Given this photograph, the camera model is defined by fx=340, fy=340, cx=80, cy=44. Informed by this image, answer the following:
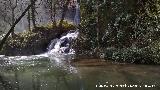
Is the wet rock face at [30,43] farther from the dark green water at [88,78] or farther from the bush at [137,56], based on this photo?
the dark green water at [88,78]

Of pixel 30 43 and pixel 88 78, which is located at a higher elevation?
pixel 88 78

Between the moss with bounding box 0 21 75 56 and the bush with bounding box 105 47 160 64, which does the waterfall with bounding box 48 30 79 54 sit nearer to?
the moss with bounding box 0 21 75 56

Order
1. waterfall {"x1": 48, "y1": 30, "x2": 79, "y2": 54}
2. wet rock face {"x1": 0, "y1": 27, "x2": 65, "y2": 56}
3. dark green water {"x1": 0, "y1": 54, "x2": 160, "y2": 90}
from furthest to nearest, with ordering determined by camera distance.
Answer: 1. wet rock face {"x1": 0, "y1": 27, "x2": 65, "y2": 56}
2. waterfall {"x1": 48, "y1": 30, "x2": 79, "y2": 54}
3. dark green water {"x1": 0, "y1": 54, "x2": 160, "y2": 90}

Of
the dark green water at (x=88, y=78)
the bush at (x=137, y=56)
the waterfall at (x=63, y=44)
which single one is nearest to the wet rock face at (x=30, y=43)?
the waterfall at (x=63, y=44)

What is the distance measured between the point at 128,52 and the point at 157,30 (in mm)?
2312

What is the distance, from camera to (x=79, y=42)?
26.6m

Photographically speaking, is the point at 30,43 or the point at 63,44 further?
the point at 30,43

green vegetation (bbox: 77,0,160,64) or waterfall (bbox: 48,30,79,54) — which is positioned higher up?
green vegetation (bbox: 77,0,160,64)

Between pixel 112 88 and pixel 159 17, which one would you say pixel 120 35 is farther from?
pixel 112 88

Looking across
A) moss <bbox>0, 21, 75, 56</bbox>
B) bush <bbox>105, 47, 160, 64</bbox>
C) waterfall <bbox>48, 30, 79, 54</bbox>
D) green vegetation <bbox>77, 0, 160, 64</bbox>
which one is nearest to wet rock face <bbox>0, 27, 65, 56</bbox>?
moss <bbox>0, 21, 75, 56</bbox>

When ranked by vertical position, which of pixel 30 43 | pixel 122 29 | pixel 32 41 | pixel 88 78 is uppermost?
pixel 122 29

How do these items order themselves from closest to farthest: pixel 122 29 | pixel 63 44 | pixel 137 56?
pixel 137 56 → pixel 122 29 → pixel 63 44

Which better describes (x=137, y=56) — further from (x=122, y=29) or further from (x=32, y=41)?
(x=32, y=41)

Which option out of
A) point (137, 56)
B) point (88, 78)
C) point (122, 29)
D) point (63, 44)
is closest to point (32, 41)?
point (63, 44)
